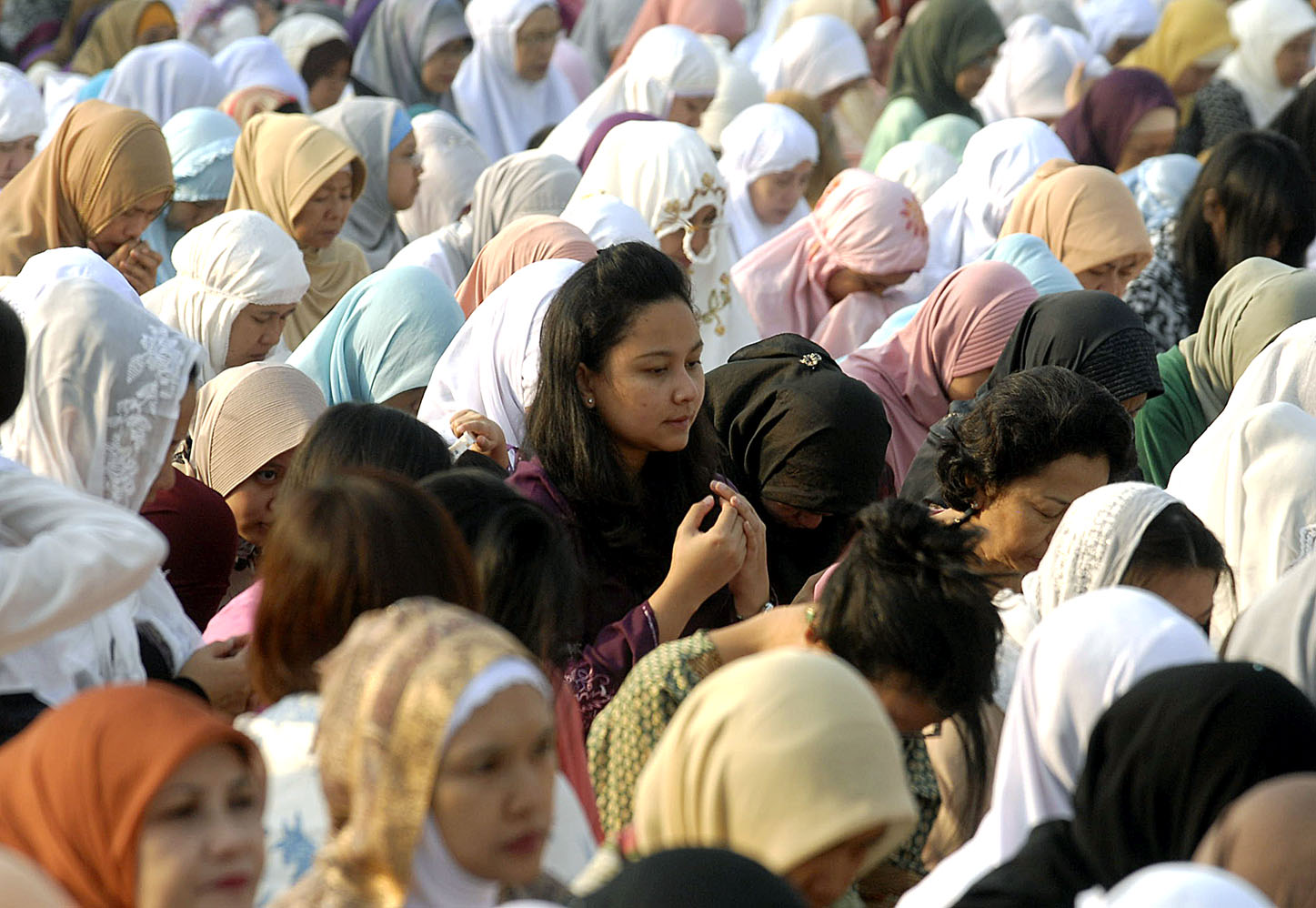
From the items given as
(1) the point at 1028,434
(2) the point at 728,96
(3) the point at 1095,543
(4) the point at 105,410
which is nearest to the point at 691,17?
(2) the point at 728,96

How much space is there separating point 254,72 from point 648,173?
349 cm

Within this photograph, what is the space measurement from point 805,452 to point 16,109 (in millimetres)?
3951

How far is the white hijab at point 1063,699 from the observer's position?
101 inches

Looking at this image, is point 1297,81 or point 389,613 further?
point 1297,81

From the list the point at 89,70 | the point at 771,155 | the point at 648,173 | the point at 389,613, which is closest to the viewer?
the point at 389,613

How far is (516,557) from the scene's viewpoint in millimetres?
2787

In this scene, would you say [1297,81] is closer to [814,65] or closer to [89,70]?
[814,65]

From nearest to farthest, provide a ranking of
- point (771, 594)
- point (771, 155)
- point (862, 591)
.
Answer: point (862, 591), point (771, 594), point (771, 155)

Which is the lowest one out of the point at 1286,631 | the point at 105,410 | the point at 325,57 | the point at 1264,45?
the point at 1264,45

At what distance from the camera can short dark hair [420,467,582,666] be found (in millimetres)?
2762

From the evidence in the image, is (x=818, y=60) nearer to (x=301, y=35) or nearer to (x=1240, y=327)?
(x=301, y=35)

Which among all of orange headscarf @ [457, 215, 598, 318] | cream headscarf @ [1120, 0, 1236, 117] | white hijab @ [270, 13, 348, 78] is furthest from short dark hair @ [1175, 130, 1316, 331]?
white hijab @ [270, 13, 348, 78]

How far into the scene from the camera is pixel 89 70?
32.4 ft

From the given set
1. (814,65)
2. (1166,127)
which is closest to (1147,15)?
(814,65)
